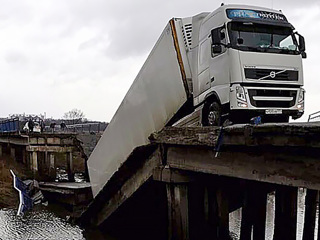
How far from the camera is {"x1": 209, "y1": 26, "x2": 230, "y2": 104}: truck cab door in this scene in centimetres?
727

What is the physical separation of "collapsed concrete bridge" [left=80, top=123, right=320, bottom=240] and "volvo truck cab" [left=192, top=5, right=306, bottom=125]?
1.01 m

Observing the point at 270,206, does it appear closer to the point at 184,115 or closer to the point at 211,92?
the point at 184,115

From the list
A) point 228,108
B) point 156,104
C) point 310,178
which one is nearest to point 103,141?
point 156,104

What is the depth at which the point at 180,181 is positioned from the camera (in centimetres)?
737

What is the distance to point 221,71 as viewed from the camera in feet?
24.5

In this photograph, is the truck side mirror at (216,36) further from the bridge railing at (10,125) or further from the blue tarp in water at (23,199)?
the bridge railing at (10,125)

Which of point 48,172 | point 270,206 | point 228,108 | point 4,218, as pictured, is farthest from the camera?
point 48,172

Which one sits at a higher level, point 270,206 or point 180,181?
point 180,181

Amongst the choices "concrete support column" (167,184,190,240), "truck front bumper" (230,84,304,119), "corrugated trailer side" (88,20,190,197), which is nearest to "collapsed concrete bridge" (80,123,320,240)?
"concrete support column" (167,184,190,240)

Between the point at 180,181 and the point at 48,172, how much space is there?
14.1m

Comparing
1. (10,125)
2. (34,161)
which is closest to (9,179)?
(34,161)

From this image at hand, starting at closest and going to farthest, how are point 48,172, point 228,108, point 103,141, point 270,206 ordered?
1. point 228,108
2. point 103,141
3. point 270,206
4. point 48,172

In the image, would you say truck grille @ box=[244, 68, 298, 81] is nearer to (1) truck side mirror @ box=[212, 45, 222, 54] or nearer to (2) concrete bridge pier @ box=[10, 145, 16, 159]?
(1) truck side mirror @ box=[212, 45, 222, 54]

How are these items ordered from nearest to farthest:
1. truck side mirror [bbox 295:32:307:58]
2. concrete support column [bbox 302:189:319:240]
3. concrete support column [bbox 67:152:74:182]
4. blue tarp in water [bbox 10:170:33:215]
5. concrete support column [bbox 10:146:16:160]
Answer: truck side mirror [bbox 295:32:307:58] → concrete support column [bbox 302:189:319:240] → blue tarp in water [bbox 10:170:33:215] → concrete support column [bbox 67:152:74:182] → concrete support column [bbox 10:146:16:160]
